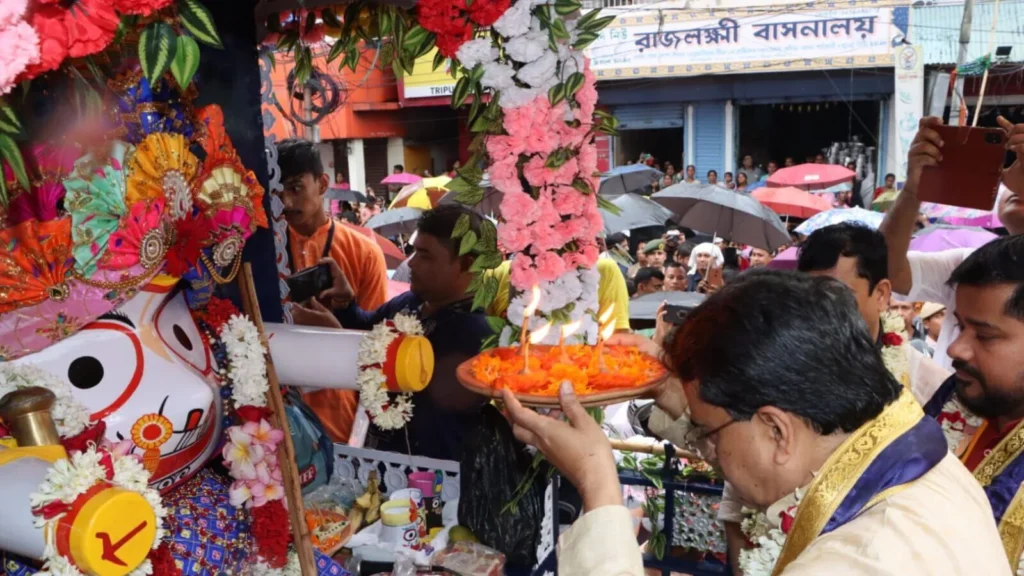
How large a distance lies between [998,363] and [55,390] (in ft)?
7.33

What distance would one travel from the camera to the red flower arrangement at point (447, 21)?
2340 millimetres

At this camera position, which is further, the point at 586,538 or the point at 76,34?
the point at 76,34

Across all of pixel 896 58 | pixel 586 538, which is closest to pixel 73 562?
pixel 586 538

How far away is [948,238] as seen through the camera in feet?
20.6

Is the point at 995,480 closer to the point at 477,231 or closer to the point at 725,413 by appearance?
the point at 725,413

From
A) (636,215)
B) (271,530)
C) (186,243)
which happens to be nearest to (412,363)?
(271,530)

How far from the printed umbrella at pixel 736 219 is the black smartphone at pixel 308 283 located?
17.6 feet

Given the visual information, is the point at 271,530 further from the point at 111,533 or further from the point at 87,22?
the point at 87,22

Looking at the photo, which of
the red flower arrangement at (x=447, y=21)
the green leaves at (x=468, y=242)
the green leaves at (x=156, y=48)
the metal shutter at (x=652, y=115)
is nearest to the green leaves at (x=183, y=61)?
the green leaves at (x=156, y=48)

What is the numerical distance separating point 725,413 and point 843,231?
1678 mm

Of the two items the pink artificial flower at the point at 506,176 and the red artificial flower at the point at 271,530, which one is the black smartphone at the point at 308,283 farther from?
the pink artificial flower at the point at 506,176

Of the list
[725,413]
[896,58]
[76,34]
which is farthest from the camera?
[896,58]

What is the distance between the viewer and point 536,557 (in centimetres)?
266

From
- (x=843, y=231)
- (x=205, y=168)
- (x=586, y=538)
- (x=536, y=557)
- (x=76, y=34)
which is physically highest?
(x=76, y=34)
